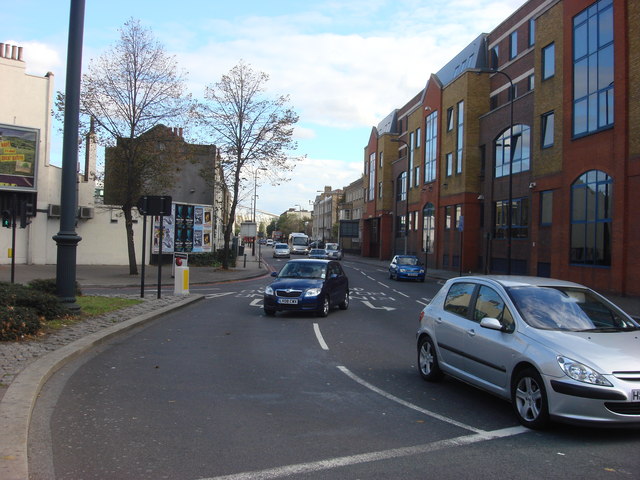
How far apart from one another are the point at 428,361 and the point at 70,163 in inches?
326

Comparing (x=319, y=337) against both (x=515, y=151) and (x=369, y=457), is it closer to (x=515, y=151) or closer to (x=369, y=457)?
(x=369, y=457)

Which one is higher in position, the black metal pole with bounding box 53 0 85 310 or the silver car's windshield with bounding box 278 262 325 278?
the black metal pole with bounding box 53 0 85 310

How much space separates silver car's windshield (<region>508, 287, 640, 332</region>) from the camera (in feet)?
19.6

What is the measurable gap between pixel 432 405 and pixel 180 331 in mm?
6833

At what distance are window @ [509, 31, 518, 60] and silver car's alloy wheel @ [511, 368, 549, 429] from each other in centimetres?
3855

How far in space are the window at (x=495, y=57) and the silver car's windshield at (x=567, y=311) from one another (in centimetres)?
3987

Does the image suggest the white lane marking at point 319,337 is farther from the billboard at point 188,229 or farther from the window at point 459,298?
the billboard at point 188,229

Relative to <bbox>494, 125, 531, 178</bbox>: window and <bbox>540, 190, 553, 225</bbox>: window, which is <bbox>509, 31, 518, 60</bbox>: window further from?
<bbox>540, 190, 553, 225</bbox>: window

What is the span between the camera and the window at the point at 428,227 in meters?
49.4

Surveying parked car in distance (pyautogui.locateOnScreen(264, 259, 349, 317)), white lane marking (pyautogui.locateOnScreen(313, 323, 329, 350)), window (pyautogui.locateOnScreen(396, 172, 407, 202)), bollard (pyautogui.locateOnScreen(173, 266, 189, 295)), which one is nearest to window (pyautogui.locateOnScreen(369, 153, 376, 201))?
window (pyautogui.locateOnScreen(396, 172, 407, 202))

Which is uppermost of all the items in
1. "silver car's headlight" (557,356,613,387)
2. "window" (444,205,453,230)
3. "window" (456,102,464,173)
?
"window" (456,102,464,173)

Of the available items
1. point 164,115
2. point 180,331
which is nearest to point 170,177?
point 164,115

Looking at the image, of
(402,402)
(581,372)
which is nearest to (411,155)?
(402,402)

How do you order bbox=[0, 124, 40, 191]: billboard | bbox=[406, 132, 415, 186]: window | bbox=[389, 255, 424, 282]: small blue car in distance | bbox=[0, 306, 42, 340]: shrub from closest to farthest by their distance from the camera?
bbox=[0, 306, 42, 340]: shrub → bbox=[0, 124, 40, 191]: billboard → bbox=[389, 255, 424, 282]: small blue car in distance → bbox=[406, 132, 415, 186]: window
